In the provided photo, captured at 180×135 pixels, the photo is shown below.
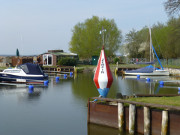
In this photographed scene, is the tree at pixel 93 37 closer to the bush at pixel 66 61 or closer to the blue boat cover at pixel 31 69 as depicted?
the bush at pixel 66 61

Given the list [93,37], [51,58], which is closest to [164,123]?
[51,58]

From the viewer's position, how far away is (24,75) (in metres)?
40.1

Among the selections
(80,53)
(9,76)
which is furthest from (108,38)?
(9,76)

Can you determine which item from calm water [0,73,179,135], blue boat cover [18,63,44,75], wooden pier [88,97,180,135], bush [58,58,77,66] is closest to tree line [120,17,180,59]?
bush [58,58,77,66]

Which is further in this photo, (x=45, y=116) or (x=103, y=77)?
(x=45, y=116)

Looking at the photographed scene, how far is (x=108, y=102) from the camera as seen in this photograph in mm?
16609

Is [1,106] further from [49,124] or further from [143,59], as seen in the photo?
[143,59]

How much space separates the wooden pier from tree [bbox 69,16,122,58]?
6603cm

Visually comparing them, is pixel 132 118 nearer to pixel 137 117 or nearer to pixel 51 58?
pixel 137 117

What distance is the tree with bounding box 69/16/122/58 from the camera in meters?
81.8

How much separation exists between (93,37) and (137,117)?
68.1 meters

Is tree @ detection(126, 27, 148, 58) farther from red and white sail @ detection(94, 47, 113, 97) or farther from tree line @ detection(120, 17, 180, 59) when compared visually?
red and white sail @ detection(94, 47, 113, 97)

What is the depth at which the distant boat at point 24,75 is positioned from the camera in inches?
1573

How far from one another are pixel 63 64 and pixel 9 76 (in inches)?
1200
